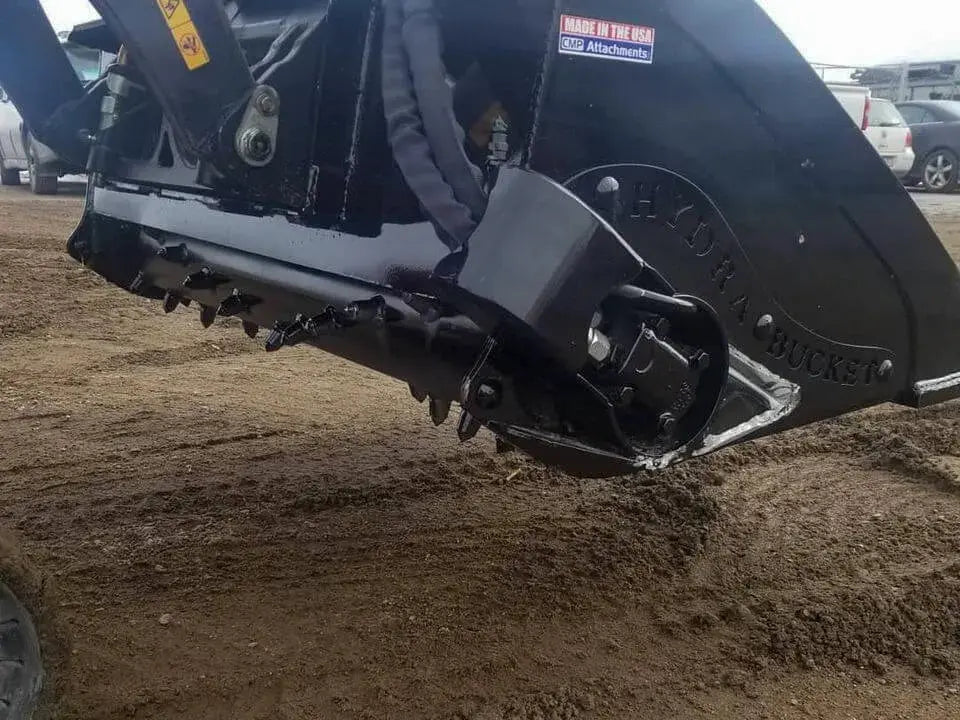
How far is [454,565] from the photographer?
300 centimetres

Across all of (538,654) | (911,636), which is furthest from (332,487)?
(911,636)

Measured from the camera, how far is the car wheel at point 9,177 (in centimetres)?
1287

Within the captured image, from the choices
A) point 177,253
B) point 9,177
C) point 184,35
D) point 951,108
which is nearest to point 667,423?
point 184,35

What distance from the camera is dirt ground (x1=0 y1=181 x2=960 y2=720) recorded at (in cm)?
243

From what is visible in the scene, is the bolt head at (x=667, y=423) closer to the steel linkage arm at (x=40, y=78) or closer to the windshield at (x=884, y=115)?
the steel linkage arm at (x=40, y=78)

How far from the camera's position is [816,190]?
238 centimetres

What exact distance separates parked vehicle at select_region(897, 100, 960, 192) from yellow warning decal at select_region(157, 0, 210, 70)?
15625 mm

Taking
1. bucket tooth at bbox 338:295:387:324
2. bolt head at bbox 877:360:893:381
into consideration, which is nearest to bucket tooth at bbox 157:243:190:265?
bucket tooth at bbox 338:295:387:324

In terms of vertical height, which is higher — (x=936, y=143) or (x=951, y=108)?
(x=951, y=108)

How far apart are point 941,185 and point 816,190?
49.4ft

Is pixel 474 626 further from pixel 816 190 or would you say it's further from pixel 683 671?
pixel 816 190

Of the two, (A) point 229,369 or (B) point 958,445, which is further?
(A) point 229,369

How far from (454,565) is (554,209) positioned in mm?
1600

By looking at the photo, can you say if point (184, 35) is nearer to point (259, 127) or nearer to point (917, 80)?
point (259, 127)
